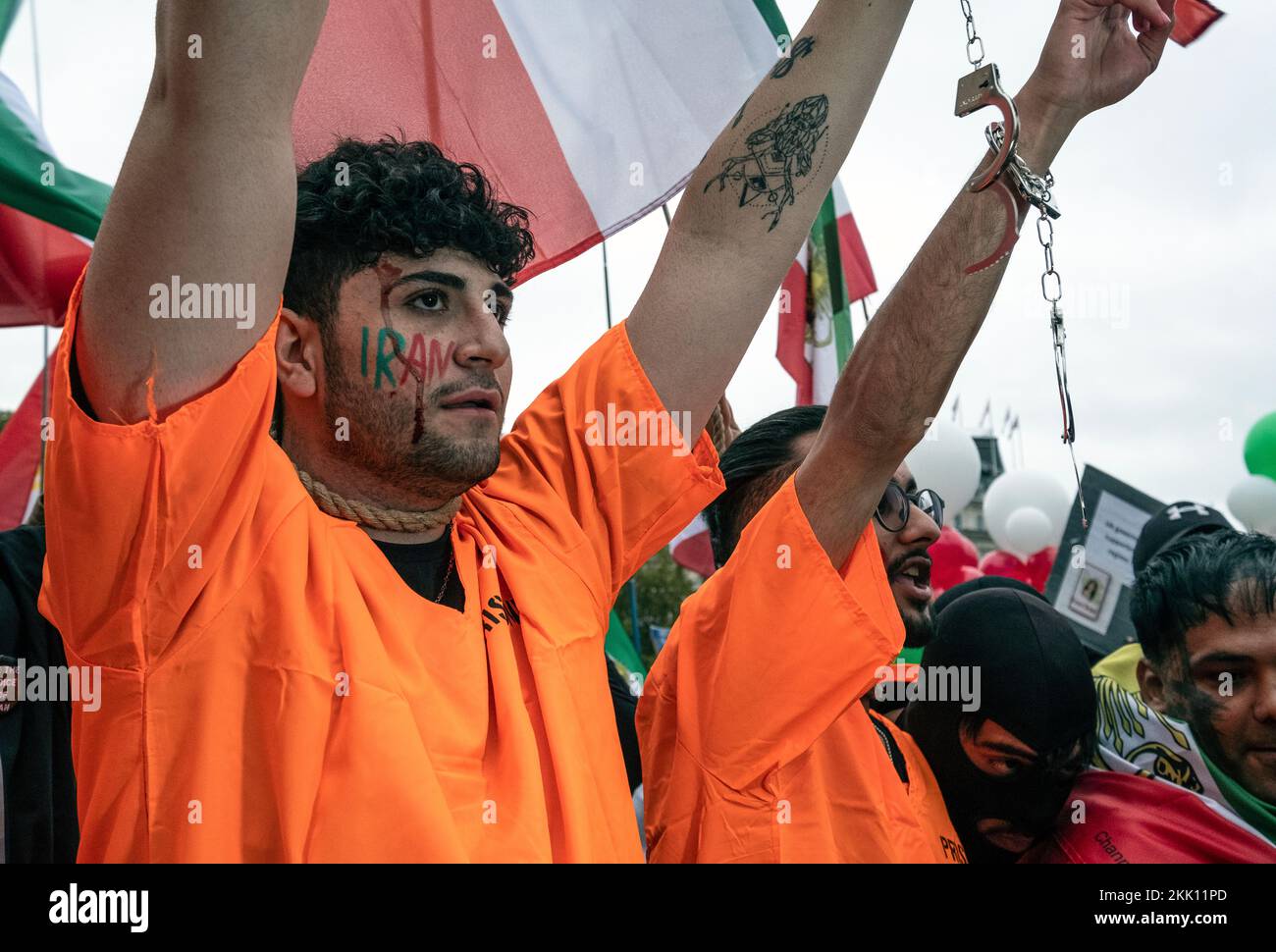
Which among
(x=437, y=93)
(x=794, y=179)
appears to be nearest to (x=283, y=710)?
(x=794, y=179)

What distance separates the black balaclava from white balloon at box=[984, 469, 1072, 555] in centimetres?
505

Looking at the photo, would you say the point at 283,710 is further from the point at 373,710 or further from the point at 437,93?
the point at 437,93

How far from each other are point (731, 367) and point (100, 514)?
0.99 metres

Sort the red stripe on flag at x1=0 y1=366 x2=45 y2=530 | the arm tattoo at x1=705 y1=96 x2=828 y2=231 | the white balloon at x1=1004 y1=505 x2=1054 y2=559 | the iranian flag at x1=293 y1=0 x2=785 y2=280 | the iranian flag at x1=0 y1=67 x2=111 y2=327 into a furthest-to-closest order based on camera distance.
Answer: the white balloon at x1=1004 y1=505 x2=1054 y2=559 → the red stripe on flag at x1=0 y1=366 x2=45 y2=530 → the iranian flag at x1=0 y1=67 x2=111 y2=327 → the iranian flag at x1=293 y1=0 x2=785 y2=280 → the arm tattoo at x1=705 y1=96 x2=828 y2=231

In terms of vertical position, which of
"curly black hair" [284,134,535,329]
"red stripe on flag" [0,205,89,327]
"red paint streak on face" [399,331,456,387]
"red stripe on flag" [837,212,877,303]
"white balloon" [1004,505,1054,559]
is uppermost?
"red stripe on flag" [837,212,877,303]

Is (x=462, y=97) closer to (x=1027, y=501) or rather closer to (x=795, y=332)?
(x=795, y=332)

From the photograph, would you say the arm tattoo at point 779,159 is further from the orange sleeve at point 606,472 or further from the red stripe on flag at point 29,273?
the red stripe on flag at point 29,273

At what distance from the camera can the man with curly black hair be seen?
133 centimetres

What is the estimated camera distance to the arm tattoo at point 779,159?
1.97m

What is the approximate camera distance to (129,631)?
4.57 ft

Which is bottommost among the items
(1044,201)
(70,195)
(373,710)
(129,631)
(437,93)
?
(373,710)

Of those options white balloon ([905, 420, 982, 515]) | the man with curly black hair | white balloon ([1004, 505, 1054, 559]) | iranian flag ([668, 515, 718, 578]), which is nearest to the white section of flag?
the man with curly black hair

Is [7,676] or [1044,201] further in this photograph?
[7,676]

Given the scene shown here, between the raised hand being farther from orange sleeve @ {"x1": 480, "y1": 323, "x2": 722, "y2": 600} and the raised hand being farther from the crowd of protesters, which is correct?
orange sleeve @ {"x1": 480, "y1": 323, "x2": 722, "y2": 600}
